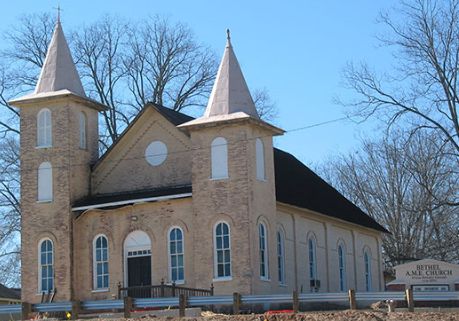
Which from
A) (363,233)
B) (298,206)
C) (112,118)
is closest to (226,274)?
(298,206)

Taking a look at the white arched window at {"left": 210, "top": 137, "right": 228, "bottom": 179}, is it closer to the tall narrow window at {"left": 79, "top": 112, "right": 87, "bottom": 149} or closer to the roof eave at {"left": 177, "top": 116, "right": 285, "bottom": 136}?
the roof eave at {"left": 177, "top": 116, "right": 285, "bottom": 136}

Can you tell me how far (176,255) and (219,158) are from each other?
4.40 meters

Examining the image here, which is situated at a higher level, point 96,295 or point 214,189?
point 214,189

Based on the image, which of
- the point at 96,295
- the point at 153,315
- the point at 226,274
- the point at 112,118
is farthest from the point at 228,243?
the point at 112,118

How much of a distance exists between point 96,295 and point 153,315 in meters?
11.5

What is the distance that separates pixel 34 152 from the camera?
45.2 metres

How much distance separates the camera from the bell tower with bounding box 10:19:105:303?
144ft

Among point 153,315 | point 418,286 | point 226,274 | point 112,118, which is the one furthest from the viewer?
point 112,118

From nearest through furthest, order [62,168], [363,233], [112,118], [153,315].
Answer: [153,315] → [62,168] → [363,233] → [112,118]

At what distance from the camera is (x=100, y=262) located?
144ft

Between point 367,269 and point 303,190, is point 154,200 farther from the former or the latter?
point 367,269

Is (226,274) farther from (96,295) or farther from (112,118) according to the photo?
(112,118)

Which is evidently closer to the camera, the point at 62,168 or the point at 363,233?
the point at 62,168

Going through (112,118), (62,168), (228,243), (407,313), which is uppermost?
(112,118)
